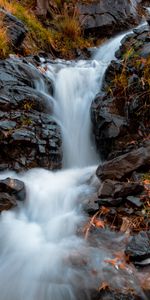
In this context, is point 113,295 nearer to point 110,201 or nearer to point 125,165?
point 110,201

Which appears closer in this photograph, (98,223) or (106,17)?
(98,223)

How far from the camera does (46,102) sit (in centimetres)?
557

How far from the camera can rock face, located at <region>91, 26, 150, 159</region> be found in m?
5.19

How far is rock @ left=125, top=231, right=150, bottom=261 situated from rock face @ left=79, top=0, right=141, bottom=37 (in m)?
6.74

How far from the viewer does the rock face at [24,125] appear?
4.86 m

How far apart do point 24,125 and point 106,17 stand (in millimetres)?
5121

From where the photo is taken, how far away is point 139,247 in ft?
10.2

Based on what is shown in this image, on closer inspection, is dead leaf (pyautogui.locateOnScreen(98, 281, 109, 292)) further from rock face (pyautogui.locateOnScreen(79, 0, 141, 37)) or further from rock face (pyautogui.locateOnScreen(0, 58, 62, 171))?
rock face (pyautogui.locateOnScreen(79, 0, 141, 37))

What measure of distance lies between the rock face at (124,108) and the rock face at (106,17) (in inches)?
131

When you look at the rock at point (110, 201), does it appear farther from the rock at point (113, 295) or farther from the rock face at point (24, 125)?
the rock face at point (24, 125)

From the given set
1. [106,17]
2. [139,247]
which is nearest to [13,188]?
[139,247]

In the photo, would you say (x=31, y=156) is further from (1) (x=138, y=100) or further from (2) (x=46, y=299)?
(2) (x=46, y=299)

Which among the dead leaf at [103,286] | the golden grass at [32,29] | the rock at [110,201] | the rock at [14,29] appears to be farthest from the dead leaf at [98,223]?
the golden grass at [32,29]

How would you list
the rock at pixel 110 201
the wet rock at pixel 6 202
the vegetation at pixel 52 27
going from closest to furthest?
the rock at pixel 110 201 → the wet rock at pixel 6 202 → the vegetation at pixel 52 27
